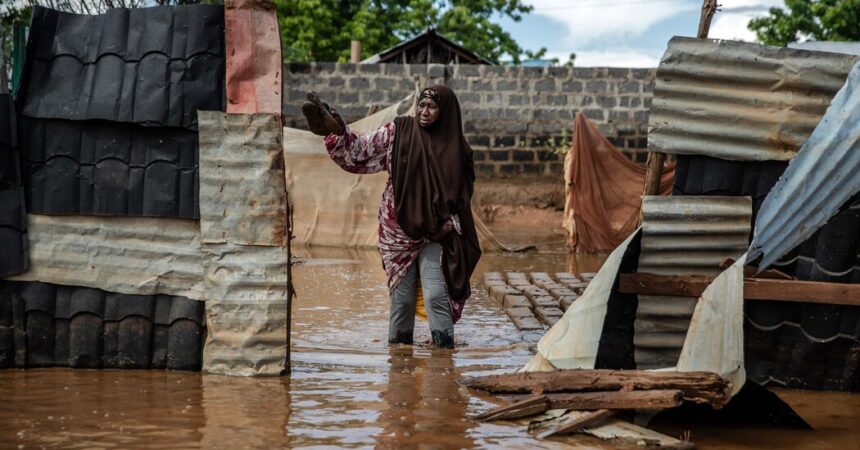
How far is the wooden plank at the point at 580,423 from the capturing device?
4430 mm

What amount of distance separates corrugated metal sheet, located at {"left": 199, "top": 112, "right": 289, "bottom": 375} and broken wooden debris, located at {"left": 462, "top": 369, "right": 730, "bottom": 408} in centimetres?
106

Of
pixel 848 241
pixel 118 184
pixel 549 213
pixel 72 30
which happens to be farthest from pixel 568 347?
pixel 549 213

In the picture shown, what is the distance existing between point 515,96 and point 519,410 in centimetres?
1392

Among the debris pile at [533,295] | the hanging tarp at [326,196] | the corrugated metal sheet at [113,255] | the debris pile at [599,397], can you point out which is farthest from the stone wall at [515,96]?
the debris pile at [599,397]

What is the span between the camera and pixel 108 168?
18.2 ft

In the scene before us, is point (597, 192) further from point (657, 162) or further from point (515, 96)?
point (657, 162)

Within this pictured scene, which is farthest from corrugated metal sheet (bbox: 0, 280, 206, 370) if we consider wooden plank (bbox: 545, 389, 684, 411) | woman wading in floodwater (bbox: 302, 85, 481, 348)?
wooden plank (bbox: 545, 389, 684, 411)

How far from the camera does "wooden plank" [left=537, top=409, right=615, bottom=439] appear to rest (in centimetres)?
443

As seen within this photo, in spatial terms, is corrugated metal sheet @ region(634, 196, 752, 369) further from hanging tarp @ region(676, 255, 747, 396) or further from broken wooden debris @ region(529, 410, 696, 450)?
broken wooden debris @ region(529, 410, 696, 450)

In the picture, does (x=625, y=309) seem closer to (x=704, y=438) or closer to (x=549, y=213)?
(x=704, y=438)

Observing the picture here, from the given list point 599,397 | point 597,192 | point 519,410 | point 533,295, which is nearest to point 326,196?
point 597,192

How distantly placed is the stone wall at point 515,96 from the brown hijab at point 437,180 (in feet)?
37.6

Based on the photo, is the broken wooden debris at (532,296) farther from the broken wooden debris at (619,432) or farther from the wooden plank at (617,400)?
the broken wooden debris at (619,432)

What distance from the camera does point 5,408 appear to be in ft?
15.3
